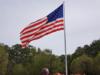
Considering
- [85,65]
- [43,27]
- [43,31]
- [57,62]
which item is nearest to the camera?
[43,31]

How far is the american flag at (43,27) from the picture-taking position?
16984 millimetres

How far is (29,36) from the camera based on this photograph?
1725 centimetres

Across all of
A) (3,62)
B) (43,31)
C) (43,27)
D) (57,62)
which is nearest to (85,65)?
(57,62)

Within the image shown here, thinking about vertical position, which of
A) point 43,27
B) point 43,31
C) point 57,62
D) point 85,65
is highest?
point 57,62

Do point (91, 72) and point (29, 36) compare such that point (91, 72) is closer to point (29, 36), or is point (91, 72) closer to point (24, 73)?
point (24, 73)

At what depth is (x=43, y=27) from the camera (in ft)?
56.4

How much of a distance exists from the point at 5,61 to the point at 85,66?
63.6 feet

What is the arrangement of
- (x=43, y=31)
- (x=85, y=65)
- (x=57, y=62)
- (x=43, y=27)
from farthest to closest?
(x=57, y=62) → (x=85, y=65) → (x=43, y=27) → (x=43, y=31)

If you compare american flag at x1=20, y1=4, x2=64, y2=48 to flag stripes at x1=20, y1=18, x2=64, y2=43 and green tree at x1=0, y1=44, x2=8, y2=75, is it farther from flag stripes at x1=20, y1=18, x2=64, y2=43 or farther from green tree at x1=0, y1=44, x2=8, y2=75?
green tree at x1=0, y1=44, x2=8, y2=75

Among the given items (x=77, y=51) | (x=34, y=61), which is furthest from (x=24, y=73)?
(x=77, y=51)

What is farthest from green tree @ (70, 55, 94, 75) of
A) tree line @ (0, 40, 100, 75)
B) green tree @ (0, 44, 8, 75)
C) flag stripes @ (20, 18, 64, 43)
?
flag stripes @ (20, 18, 64, 43)

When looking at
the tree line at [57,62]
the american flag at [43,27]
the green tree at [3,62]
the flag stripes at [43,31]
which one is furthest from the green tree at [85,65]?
the flag stripes at [43,31]

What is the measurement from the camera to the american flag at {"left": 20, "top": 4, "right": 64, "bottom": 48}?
1698 cm

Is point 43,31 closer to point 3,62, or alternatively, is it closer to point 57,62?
point 57,62
